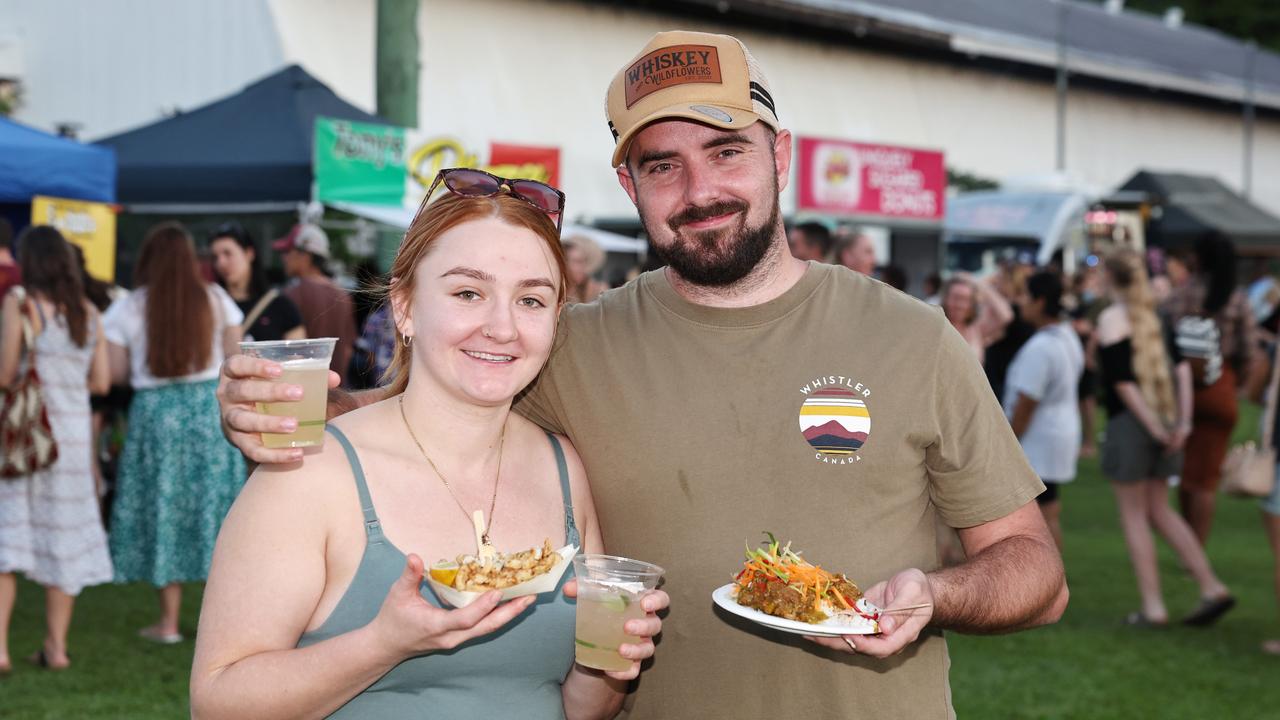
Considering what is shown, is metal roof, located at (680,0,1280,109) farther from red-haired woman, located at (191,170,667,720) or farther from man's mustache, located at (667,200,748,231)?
red-haired woman, located at (191,170,667,720)

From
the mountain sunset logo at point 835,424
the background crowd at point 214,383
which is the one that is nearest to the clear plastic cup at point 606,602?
the mountain sunset logo at point 835,424

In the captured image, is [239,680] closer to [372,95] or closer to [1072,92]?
[372,95]

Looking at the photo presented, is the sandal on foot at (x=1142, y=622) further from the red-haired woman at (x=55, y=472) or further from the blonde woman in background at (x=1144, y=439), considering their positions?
the red-haired woman at (x=55, y=472)

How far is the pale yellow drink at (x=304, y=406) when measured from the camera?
7.69 ft

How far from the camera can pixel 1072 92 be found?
125ft

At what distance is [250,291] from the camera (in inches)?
327

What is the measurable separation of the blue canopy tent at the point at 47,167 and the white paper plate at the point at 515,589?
698cm

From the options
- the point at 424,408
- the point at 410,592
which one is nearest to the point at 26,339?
the point at 424,408

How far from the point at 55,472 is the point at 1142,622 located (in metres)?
6.65

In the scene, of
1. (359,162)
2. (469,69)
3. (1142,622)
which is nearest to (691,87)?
(1142,622)

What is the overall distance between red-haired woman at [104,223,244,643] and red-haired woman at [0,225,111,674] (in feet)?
1.12

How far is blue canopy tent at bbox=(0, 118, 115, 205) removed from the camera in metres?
8.03

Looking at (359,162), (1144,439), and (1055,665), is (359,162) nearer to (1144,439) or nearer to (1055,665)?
(1144,439)

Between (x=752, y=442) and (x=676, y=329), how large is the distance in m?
0.33
